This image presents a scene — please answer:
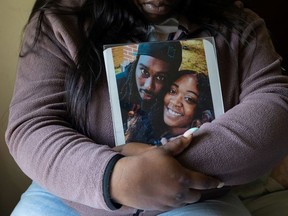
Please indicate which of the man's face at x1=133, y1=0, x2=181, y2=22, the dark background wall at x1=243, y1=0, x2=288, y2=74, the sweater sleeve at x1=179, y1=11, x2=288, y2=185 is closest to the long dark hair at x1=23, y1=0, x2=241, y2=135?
the man's face at x1=133, y1=0, x2=181, y2=22

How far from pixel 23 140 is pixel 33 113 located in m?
0.05

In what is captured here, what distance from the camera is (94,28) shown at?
79cm

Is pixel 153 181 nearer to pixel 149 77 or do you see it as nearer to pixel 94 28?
pixel 149 77

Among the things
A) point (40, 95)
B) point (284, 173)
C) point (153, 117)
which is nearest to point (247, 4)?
point (284, 173)

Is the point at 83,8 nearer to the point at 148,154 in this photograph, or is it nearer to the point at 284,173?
the point at 148,154

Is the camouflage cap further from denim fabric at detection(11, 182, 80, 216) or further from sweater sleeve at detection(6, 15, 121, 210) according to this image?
denim fabric at detection(11, 182, 80, 216)

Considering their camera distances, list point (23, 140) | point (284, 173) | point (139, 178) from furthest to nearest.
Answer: point (284, 173) → point (23, 140) → point (139, 178)

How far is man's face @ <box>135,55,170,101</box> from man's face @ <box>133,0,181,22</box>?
0.37 feet

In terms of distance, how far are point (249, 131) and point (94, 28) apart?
1.12 feet

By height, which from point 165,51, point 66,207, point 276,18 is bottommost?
point 66,207

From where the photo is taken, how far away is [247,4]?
3.76ft

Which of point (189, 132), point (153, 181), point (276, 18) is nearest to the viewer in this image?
point (153, 181)

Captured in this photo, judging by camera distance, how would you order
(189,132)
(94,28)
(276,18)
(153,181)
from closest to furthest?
(153,181)
(189,132)
(94,28)
(276,18)

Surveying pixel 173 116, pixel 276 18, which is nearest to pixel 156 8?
pixel 173 116
